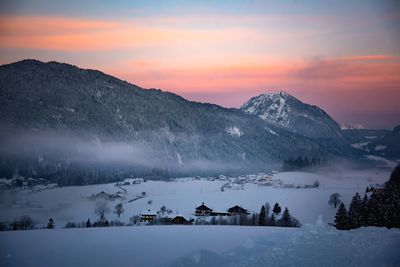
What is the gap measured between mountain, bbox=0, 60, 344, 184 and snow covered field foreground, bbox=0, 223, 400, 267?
192 ft

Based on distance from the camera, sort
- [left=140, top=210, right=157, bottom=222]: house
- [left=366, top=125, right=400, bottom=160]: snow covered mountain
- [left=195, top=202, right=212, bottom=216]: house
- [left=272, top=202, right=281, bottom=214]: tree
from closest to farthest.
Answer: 1. [left=272, top=202, right=281, bottom=214]: tree
2. [left=140, top=210, right=157, bottom=222]: house
3. [left=195, top=202, right=212, bottom=216]: house
4. [left=366, top=125, right=400, bottom=160]: snow covered mountain

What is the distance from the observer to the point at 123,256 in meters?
13.9

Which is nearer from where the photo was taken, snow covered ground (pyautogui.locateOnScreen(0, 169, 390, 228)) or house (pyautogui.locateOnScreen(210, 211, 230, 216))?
snow covered ground (pyautogui.locateOnScreen(0, 169, 390, 228))

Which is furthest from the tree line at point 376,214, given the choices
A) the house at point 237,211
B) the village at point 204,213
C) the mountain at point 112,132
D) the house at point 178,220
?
the mountain at point 112,132

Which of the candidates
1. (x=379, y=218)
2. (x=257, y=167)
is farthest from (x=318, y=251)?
(x=257, y=167)

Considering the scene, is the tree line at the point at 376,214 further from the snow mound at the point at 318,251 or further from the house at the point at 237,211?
the house at the point at 237,211

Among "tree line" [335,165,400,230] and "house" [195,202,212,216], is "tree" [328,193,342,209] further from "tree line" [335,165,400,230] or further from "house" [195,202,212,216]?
"tree line" [335,165,400,230]

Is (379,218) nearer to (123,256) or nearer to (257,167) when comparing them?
(123,256)

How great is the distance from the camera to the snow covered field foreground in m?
11.8

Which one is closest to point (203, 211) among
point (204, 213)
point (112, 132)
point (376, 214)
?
point (204, 213)

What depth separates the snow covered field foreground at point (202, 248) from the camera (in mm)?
11797

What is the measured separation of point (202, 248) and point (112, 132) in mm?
100132

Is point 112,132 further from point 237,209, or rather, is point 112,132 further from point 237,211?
point 237,211

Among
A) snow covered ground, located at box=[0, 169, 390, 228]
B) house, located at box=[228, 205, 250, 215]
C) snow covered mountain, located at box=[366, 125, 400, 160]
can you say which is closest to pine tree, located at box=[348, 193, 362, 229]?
snow covered ground, located at box=[0, 169, 390, 228]
